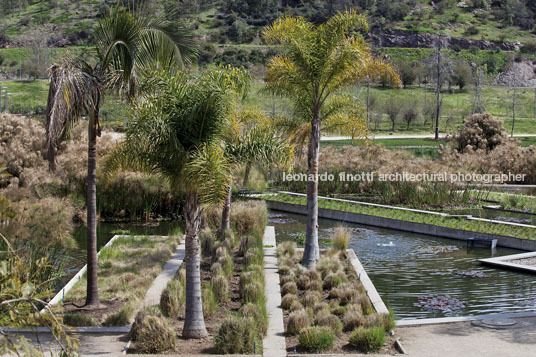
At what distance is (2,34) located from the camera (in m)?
99.4

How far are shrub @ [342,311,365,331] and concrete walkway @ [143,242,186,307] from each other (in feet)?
11.4

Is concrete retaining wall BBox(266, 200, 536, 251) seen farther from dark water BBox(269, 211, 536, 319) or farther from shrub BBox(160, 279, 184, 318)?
shrub BBox(160, 279, 184, 318)

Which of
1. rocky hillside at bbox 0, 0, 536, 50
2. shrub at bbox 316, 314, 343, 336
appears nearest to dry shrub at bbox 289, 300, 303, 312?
shrub at bbox 316, 314, 343, 336

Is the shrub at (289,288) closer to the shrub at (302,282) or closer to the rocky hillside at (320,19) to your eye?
the shrub at (302,282)

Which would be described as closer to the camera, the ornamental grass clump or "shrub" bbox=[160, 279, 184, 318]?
"shrub" bbox=[160, 279, 184, 318]

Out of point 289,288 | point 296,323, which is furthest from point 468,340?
point 289,288

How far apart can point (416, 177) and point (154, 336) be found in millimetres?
17408

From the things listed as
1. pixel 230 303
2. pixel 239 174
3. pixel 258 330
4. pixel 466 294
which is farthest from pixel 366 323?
pixel 239 174

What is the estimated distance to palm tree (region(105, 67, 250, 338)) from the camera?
964 centimetres

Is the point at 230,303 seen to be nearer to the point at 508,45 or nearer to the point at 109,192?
the point at 109,192

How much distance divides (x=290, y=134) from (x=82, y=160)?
1038 cm

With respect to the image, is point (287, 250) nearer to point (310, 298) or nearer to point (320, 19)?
point (310, 298)

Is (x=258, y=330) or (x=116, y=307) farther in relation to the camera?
(x=116, y=307)

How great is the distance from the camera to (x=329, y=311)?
36.3ft
